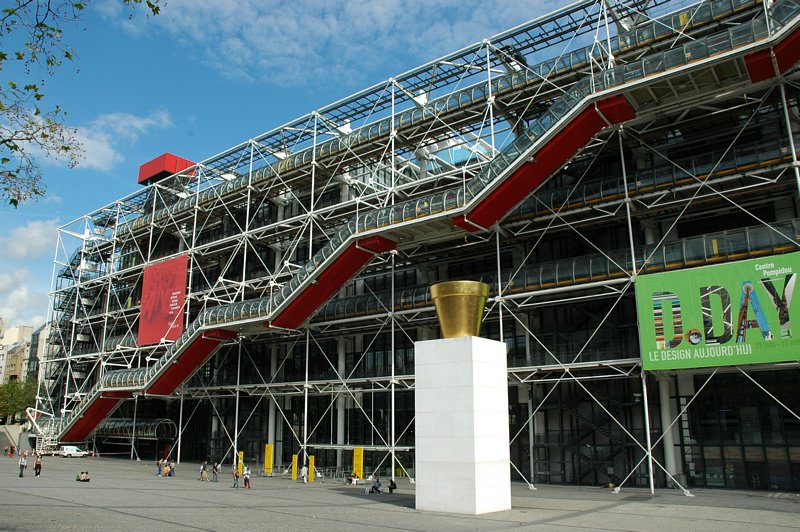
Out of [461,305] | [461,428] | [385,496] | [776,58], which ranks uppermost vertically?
[776,58]

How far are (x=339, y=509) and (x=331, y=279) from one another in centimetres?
1281

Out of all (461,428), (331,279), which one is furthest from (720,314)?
(331,279)

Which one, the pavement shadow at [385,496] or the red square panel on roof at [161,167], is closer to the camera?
the pavement shadow at [385,496]

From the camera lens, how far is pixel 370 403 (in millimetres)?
34250

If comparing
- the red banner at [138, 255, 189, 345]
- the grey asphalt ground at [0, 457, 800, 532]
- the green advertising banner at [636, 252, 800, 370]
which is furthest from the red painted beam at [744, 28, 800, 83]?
the red banner at [138, 255, 189, 345]

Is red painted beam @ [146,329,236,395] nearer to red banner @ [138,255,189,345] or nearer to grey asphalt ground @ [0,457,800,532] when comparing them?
red banner @ [138,255,189,345]

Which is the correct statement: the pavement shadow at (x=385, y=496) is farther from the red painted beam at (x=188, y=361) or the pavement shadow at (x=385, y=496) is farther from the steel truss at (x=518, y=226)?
the red painted beam at (x=188, y=361)

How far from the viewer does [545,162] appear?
24.4 metres

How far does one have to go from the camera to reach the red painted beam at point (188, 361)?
114 feet

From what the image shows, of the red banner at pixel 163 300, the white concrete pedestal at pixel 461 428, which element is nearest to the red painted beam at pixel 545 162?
the white concrete pedestal at pixel 461 428

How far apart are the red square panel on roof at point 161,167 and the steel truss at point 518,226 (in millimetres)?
9985

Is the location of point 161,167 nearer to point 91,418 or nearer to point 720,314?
point 91,418

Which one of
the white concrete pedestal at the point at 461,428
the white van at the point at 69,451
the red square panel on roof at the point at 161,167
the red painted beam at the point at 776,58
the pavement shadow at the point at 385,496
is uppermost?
the red square panel on roof at the point at 161,167

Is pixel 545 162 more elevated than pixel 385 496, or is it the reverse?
pixel 545 162
